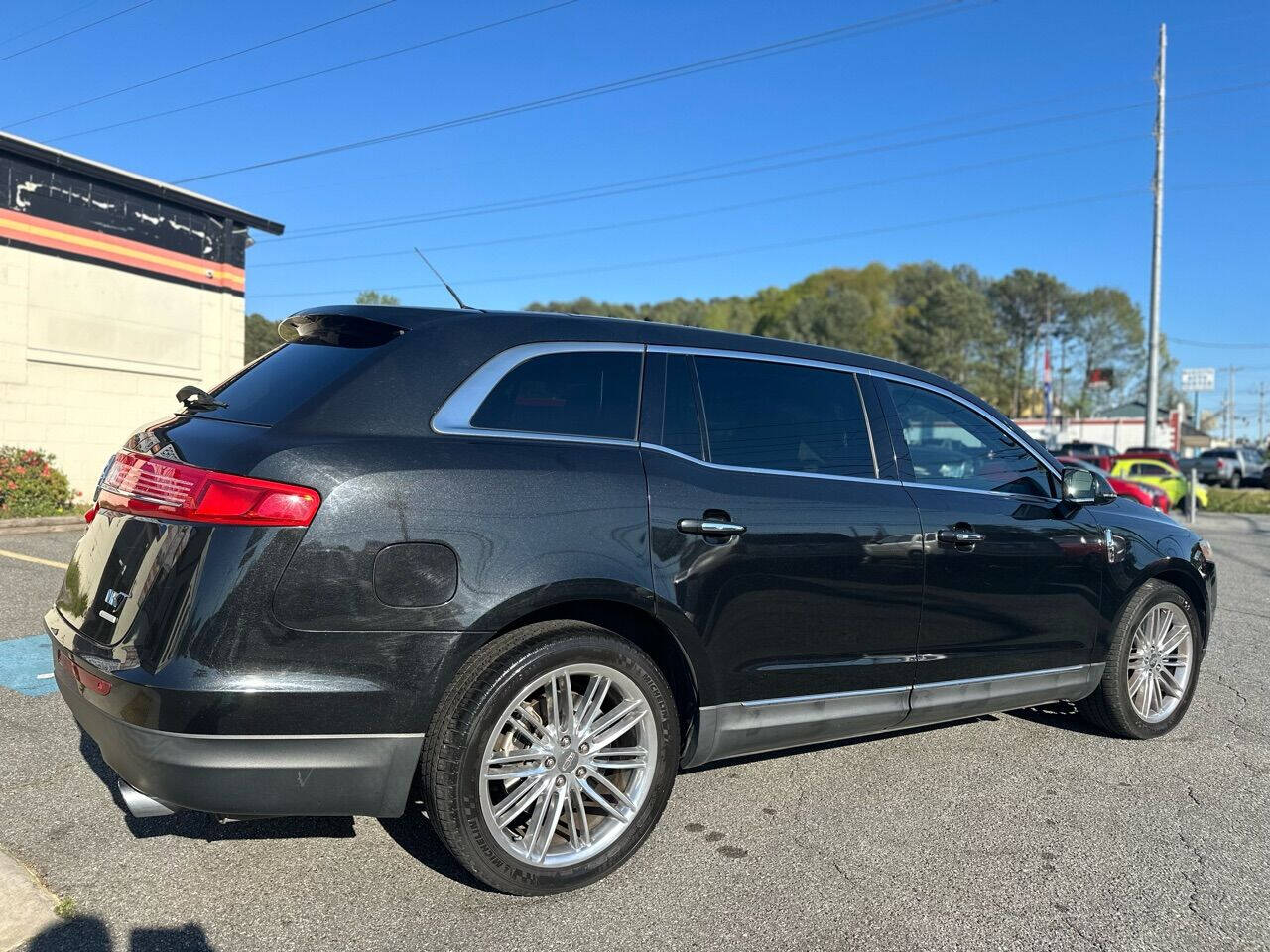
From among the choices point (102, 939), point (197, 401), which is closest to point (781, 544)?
point (197, 401)

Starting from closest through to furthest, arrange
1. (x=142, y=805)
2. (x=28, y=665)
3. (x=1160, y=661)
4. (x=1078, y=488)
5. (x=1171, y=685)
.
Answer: (x=142, y=805), (x=1078, y=488), (x=1160, y=661), (x=1171, y=685), (x=28, y=665)

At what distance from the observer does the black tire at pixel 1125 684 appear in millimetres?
4715

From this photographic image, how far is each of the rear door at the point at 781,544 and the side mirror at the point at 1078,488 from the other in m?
1.06

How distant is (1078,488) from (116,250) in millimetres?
14380

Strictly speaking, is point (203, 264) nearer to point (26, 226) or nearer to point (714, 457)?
point (26, 226)

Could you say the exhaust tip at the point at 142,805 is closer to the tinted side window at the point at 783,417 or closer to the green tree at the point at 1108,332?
the tinted side window at the point at 783,417

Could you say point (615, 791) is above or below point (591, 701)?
below

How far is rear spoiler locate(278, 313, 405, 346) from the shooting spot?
3139 mm

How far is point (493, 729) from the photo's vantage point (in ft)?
9.56

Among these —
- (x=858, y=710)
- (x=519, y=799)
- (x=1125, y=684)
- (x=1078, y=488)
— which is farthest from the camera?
(x=1125, y=684)

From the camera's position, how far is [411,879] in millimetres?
3154

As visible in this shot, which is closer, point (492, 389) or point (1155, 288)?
point (492, 389)

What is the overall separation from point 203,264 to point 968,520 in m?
14.9

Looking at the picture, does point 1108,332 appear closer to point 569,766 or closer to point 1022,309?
point 1022,309
